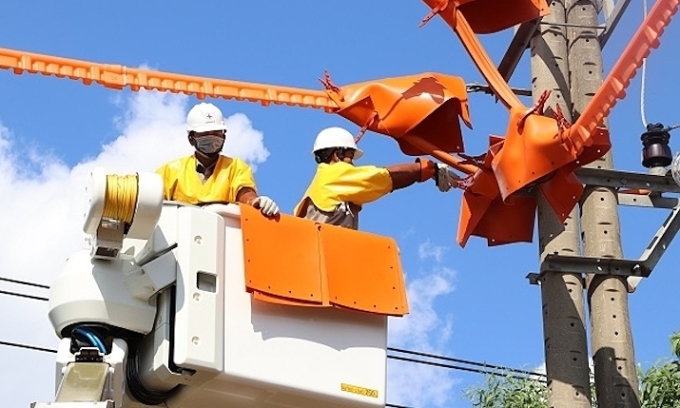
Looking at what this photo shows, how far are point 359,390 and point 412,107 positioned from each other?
1.90 m

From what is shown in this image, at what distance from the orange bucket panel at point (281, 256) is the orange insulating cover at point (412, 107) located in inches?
51.0

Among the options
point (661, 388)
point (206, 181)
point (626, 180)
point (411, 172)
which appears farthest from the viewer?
point (661, 388)

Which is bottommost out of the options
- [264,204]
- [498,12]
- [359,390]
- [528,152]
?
[359,390]

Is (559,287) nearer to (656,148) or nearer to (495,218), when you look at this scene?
(495,218)

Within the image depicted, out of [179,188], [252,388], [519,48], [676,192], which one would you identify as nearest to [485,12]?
[519,48]

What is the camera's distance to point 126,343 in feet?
20.2

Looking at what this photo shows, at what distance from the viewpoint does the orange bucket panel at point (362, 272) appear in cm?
Result: 648

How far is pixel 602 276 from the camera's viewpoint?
7625 millimetres

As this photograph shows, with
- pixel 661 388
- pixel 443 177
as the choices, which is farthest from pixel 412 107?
pixel 661 388

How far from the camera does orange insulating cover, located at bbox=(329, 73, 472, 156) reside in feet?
25.0

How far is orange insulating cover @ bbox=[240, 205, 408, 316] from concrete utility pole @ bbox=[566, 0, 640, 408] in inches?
56.6

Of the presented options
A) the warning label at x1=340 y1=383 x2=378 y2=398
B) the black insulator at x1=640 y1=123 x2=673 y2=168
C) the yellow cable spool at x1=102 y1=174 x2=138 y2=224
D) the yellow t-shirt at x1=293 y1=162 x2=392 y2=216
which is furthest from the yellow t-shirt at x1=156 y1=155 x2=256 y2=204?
the black insulator at x1=640 y1=123 x2=673 y2=168

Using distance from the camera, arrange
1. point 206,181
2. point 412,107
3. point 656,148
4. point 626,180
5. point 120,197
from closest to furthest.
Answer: point 120,197 < point 206,181 < point 412,107 < point 626,180 < point 656,148

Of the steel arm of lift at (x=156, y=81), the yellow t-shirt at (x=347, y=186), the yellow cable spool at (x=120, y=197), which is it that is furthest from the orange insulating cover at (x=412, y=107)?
the yellow cable spool at (x=120, y=197)
